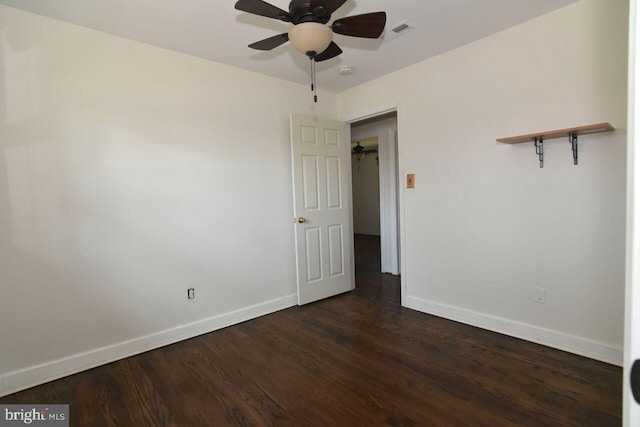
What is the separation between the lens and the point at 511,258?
106 inches

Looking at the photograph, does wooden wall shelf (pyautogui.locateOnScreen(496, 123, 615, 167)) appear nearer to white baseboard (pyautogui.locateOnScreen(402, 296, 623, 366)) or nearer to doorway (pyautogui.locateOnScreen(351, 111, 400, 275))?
white baseboard (pyautogui.locateOnScreen(402, 296, 623, 366))

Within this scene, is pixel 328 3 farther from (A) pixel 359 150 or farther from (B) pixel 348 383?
(A) pixel 359 150

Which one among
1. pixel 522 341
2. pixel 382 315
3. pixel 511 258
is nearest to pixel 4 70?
pixel 382 315

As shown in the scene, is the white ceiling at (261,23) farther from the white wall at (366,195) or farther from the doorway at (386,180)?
the white wall at (366,195)

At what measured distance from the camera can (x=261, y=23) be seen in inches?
94.1

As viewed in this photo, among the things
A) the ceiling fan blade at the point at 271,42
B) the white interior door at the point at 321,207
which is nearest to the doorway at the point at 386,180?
the white interior door at the point at 321,207

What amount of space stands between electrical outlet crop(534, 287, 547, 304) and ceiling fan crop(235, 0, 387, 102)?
233cm

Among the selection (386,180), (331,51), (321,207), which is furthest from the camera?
(386,180)

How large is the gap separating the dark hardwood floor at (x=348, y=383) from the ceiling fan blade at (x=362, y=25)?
2.28 m

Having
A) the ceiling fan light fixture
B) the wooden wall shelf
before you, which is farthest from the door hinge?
the wooden wall shelf

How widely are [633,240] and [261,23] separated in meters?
2.56

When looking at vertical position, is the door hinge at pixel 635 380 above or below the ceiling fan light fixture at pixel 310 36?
below

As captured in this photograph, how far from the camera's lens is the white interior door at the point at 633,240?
1.88ft

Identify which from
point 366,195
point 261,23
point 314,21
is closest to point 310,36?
point 314,21
